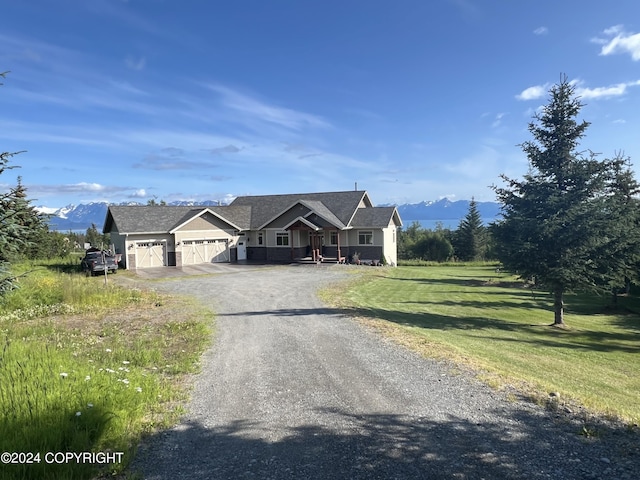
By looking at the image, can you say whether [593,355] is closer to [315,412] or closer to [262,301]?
[315,412]

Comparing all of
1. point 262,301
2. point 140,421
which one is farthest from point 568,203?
point 140,421

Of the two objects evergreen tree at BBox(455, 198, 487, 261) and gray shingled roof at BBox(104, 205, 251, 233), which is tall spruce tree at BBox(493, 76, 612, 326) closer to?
gray shingled roof at BBox(104, 205, 251, 233)

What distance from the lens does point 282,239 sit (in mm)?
35781

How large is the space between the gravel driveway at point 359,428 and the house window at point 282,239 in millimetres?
26247

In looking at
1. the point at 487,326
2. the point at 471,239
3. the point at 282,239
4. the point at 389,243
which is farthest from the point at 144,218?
the point at 471,239

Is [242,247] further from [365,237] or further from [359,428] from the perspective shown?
[359,428]

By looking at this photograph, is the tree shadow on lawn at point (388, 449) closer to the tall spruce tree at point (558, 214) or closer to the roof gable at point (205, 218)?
the tall spruce tree at point (558, 214)

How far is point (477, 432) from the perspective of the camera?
5277mm

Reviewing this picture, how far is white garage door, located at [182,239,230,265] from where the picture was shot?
3313 centimetres

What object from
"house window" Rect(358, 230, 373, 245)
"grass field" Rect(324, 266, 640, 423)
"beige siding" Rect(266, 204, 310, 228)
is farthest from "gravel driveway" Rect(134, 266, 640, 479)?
"beige siding" Rect(266, 204, 310, 228)

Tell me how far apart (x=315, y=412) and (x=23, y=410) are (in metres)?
3.75

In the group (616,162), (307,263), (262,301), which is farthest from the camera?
(307,263)

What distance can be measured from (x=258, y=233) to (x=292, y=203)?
14.1 feet

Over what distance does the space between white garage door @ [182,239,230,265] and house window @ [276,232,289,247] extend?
15.1ft
